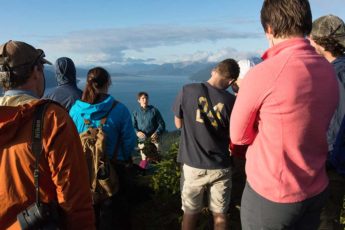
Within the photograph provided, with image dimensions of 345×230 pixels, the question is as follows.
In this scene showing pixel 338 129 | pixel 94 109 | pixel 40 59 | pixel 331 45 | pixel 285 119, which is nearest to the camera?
pixel 285 119

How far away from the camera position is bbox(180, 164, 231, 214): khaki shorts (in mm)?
4164

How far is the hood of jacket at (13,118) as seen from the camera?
1941 millimetres

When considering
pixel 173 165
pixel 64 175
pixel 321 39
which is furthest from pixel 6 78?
pixel 173 165

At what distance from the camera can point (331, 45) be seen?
319 centimetres

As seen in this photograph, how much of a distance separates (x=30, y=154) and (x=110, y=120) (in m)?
2.07

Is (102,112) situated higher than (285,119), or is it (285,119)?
(285,119)

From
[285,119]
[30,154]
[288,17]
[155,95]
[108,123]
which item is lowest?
[155,95]

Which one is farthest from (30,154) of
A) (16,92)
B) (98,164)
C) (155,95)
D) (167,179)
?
(155,95)

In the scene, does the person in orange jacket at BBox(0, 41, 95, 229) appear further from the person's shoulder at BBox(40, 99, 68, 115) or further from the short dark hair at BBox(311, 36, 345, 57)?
the short dark hair at BBox(311, 36, 345, 57)

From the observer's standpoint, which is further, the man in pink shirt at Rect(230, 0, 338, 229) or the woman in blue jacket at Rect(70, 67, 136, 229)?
the woman in blue jacket at Rect(70, 67, 136, 229)

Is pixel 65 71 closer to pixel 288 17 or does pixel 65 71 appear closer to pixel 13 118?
→ pixel 13 118

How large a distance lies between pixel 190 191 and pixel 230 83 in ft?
4.19

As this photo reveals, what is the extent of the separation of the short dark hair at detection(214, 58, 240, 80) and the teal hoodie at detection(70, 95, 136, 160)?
3.65 ft

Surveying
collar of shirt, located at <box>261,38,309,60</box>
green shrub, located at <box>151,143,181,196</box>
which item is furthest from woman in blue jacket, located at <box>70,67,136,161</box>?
collar of shirt, located at <box>261,38,309,60</box>
